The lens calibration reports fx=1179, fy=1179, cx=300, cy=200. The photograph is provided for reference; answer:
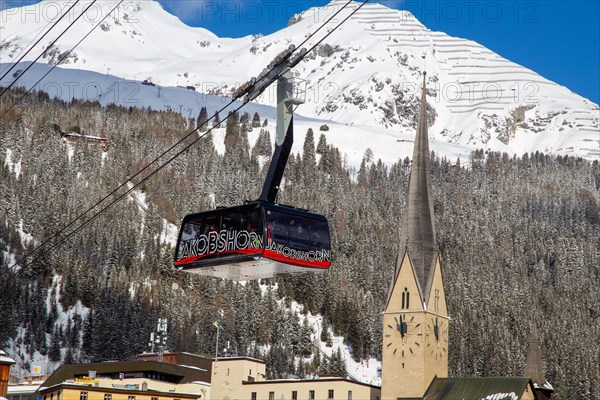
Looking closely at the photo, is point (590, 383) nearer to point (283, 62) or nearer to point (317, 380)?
point (317, 380)

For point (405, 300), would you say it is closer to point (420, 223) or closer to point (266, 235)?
point (420, 223)

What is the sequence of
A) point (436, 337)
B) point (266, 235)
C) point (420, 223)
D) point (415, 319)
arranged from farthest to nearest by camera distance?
point (420, 223), point (436, 337), point (415, 319), point (266, 235)

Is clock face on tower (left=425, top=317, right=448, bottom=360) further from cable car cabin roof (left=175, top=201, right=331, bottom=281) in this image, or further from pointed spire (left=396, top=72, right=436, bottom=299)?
cable car cabin roof (left=175, top=201, right=331, bottom=281)

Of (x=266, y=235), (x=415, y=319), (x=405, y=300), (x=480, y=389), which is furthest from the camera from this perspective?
(x=405, y=300)

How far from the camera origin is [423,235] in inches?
4567

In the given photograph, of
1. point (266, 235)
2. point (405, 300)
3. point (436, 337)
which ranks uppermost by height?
point (405, 300)

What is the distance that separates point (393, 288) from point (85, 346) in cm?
8483

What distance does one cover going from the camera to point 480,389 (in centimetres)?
10644

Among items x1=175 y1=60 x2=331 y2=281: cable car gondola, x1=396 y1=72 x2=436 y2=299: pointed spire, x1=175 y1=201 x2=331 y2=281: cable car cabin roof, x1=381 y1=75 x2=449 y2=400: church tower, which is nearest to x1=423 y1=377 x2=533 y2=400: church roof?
x1=381 y1=75 x2=449 y2=400: church tower

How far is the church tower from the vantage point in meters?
112

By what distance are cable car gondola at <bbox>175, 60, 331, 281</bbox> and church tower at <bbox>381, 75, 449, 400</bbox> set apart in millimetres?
67259

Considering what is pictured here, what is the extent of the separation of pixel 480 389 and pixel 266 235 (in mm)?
68826

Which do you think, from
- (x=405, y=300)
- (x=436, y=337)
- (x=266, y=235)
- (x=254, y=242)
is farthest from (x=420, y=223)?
(x=266, y=235)

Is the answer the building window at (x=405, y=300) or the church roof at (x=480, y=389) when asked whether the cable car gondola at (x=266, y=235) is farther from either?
the building window at (x=405, y=300)
